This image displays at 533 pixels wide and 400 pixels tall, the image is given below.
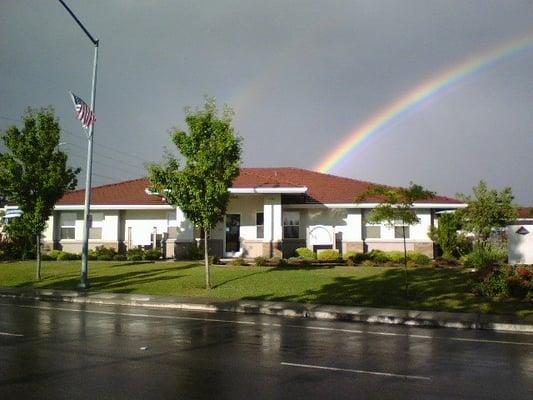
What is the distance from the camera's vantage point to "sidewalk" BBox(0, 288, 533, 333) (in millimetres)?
15081

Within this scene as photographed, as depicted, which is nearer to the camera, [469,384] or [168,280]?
[469,384]

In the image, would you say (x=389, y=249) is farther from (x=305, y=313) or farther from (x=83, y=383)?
(x=83, y=383)

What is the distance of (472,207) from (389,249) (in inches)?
283

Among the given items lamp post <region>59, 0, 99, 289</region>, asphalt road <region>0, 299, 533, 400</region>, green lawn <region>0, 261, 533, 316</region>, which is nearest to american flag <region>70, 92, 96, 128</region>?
lamp post <region>59, 0, 99, 289</region>

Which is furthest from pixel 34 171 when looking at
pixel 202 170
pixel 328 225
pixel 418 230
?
pixel 418 230

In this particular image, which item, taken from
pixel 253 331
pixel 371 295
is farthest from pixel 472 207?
pixel 253 331

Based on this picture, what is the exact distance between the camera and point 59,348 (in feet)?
35.2

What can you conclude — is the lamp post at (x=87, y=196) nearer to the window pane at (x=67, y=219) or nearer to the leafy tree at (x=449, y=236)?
the window pane at (x=67, y=219)

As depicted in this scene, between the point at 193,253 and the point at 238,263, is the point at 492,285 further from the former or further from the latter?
the point at 193,253

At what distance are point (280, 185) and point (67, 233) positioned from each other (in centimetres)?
1516

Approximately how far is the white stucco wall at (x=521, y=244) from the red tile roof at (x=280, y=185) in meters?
8.29

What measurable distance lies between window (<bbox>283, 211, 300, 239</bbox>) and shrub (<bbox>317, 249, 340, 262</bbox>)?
3656 millimetres

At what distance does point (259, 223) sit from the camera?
113ft

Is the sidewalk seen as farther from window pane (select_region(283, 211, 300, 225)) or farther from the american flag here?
window pane (select_region(283, 211, 300, 225))
